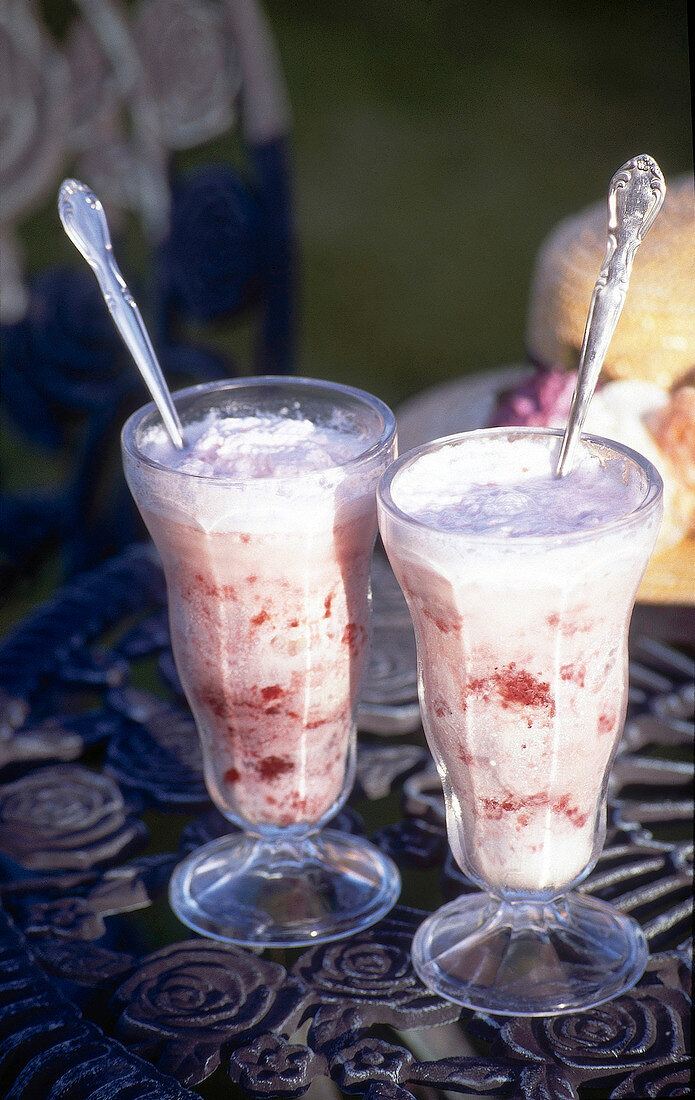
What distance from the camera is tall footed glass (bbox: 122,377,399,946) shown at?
0.83 metres

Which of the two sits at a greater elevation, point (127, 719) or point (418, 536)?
point (418, 536)

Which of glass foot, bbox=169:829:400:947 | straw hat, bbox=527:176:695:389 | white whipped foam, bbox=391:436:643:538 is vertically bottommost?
glass foot, bbox=169:829:400:947

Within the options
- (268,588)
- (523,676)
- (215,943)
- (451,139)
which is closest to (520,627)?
(523,676)

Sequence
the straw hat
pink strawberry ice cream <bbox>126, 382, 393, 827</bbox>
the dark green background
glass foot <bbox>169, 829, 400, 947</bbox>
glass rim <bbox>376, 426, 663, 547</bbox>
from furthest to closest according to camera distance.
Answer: the dark green background
the straw hat
glass foot <bbox>169, 829, 400, 947</bbox>
pink strawberry ice cream <bbox>126, 382, 393, 827</bbox>
glass rim <bbox>376, 426, 663, 547</bbox>

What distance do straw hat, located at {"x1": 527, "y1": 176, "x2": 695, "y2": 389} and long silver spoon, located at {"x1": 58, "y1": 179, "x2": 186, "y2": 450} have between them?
72 cm

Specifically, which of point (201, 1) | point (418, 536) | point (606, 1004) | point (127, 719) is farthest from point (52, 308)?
point (606, 1004)

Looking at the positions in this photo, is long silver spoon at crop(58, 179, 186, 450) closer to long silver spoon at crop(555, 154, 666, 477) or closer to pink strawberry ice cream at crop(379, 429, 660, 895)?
pink strawberry ice cream at crop(379, 429, 660, 895)

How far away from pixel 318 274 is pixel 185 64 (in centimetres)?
195

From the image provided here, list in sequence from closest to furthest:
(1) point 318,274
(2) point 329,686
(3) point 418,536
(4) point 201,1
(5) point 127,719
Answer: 1. (3) point 418,536
2. (2) point 329,686
3. (5) point 127,719
4. (4) point 201,1
5. (1) point 318,274

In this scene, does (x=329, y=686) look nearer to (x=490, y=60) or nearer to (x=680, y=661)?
(x=680, y=661)

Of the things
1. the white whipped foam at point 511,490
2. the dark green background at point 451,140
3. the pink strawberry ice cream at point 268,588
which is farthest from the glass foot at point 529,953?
the dark green background at point 451,140

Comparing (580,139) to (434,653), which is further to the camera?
(580,139)

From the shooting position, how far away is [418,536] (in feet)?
2.46

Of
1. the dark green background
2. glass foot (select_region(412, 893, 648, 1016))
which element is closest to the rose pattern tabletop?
glass foot (select_region(412, 893, 648, 1016))
